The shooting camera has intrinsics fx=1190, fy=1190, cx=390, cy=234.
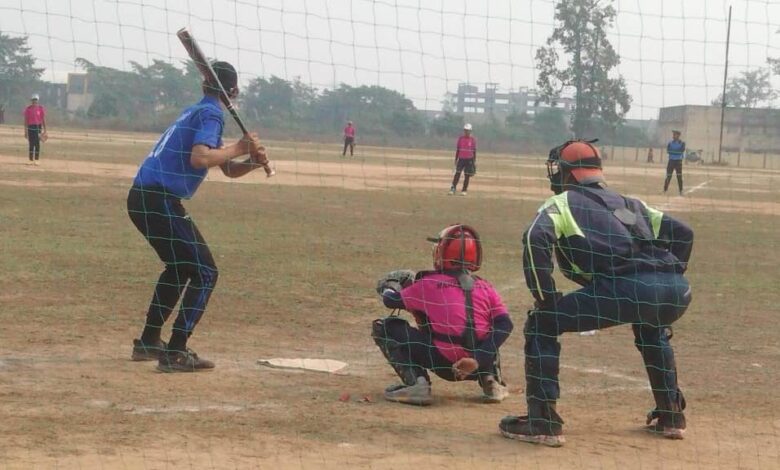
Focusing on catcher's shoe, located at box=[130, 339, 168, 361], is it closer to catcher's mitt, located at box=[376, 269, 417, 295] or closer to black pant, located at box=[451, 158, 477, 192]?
catcher's mitt, located at box=[376, 269, 417, 295]

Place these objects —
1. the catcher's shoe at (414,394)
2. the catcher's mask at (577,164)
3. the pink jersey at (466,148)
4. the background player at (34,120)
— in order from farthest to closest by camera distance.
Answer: the pink jersey at (466,148), the background player at (34,120), the catcher's shoe at (414,394), the catcher's mask at (577,164)

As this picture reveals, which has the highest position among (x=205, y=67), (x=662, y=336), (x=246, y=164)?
(x=205, y=67)

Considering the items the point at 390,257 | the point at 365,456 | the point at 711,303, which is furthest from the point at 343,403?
the point at 390,257

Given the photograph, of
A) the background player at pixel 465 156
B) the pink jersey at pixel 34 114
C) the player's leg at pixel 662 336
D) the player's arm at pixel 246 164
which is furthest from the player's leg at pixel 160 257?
the pink jersey at pixel 34 114

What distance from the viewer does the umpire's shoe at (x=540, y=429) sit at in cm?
611

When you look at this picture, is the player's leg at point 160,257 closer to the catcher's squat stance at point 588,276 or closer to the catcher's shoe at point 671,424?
the catcher's squat stance at point 588,276

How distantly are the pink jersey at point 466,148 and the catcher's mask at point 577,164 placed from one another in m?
21.6

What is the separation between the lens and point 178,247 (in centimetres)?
756

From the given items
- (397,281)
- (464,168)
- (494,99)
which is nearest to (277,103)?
(494,99)

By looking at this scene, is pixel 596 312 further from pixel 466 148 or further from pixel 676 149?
pixel 676 149

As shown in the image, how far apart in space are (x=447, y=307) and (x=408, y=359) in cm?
40

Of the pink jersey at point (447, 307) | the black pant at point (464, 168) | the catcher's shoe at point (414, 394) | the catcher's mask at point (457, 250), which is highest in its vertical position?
the catcher's mask at point (457, 250)

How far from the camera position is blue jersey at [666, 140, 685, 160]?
3156 centimetres

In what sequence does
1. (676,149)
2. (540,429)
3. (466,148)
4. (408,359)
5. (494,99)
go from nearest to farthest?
(540,429) < (408,359) < (494,99) < (466,148) < (676,149)
